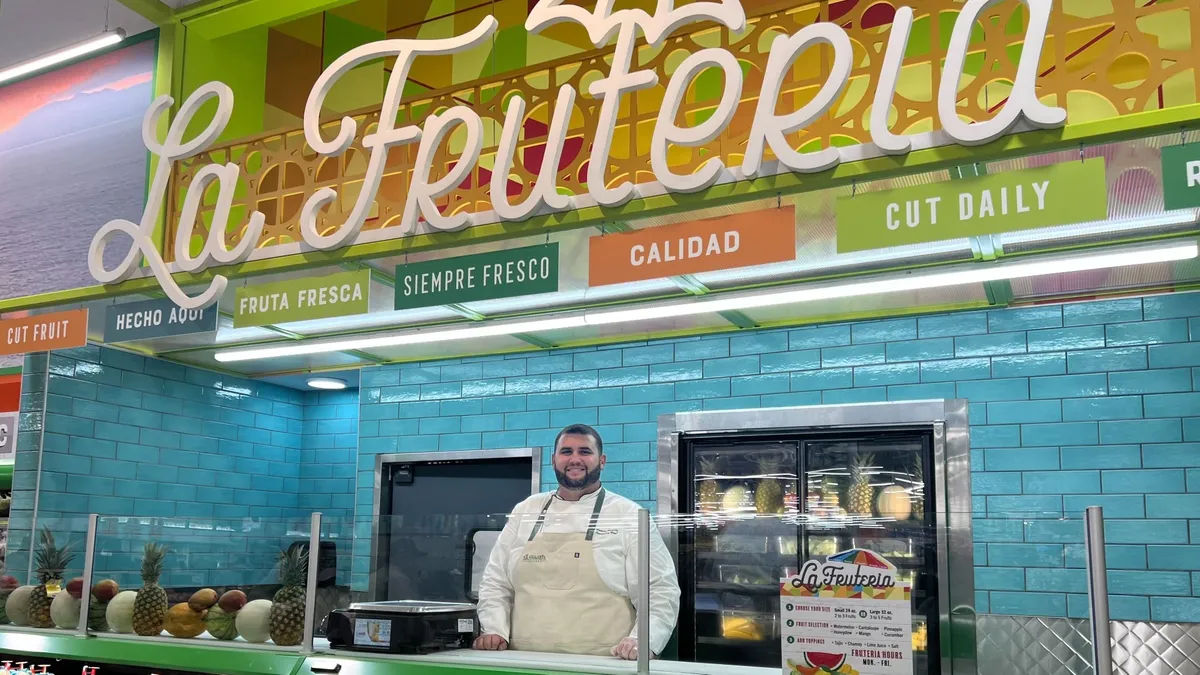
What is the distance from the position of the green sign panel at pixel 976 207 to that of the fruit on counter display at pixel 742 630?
1.69 m

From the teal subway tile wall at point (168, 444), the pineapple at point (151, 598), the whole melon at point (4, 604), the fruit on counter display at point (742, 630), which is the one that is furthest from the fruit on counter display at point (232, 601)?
A: the teal subway tile wall at point (168, 444)

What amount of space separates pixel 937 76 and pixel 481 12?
4.35 meters

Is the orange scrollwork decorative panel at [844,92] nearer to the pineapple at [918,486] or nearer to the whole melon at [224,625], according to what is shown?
the pineapple at [918,486]

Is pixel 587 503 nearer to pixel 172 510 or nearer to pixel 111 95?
pixel 172 510

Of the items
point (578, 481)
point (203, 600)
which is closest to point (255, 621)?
point (203, 600)

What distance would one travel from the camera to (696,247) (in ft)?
15.5

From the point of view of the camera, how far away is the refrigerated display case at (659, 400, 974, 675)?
332cm

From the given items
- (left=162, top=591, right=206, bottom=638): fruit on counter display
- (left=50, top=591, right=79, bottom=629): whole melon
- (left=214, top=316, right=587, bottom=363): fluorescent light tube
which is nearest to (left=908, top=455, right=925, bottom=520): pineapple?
(left=214, top=316, right=587, bottom=363): fluorescent light tube

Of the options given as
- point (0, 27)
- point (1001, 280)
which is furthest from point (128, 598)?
point (0, 27)

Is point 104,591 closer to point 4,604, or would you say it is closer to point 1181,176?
point 4,604

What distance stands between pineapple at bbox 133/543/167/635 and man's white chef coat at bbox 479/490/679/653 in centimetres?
137

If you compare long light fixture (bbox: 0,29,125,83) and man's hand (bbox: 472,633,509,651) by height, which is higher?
long light fixture (bbox: 0,29,125,83)

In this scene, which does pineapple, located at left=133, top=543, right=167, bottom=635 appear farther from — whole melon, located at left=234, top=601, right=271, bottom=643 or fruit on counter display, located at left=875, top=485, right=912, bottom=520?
fruit on counter display, located at left=875, top=485, right=912, bottom=520

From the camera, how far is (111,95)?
8727mm
